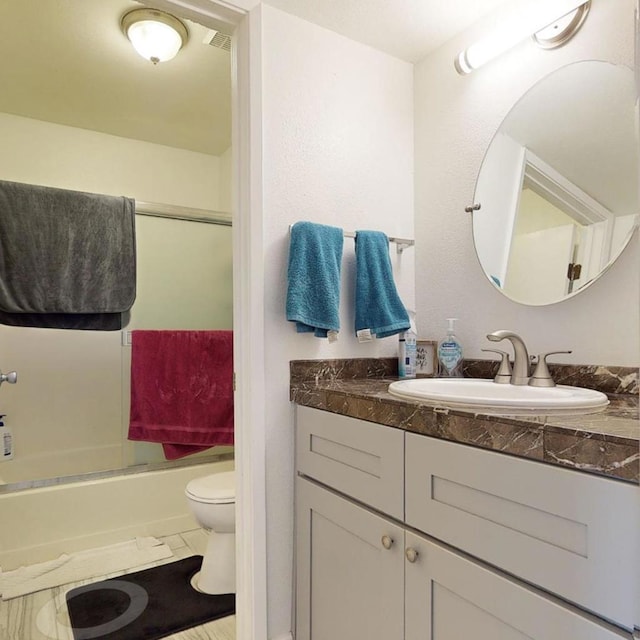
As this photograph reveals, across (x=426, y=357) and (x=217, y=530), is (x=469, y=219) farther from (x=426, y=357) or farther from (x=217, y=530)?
(x=217, y=530)

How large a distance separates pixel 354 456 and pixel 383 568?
0.27 metres

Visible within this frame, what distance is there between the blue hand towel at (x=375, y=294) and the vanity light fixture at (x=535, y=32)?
649 mm

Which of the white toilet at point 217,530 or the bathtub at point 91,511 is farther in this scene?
the bathtub at point 91,511

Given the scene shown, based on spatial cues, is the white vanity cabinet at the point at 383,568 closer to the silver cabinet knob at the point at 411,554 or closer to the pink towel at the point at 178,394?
the silver cabinet knob at the point at 411,554

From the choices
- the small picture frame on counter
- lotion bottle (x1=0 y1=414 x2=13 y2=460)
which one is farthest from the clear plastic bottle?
lotion bottle (x1=0 y1=414 x2=13 y2=460)

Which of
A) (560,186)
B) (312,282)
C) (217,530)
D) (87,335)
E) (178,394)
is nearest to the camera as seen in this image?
(560,186)

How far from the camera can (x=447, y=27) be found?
1641mm

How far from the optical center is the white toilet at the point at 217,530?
1926 millimetres

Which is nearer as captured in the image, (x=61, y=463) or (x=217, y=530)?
(x=217, y=530)

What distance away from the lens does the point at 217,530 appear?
1.97 m

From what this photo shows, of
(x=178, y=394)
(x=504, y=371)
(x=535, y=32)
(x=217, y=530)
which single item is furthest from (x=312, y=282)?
(x=178, y=394)

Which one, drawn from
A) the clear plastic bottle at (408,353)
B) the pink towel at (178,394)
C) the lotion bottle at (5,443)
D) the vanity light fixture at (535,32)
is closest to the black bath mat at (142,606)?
the pink towel at (178,394)

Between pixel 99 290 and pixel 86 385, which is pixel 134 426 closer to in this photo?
pixel 86 385

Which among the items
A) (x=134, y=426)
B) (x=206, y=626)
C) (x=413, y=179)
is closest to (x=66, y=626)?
(x=206, y=626)
